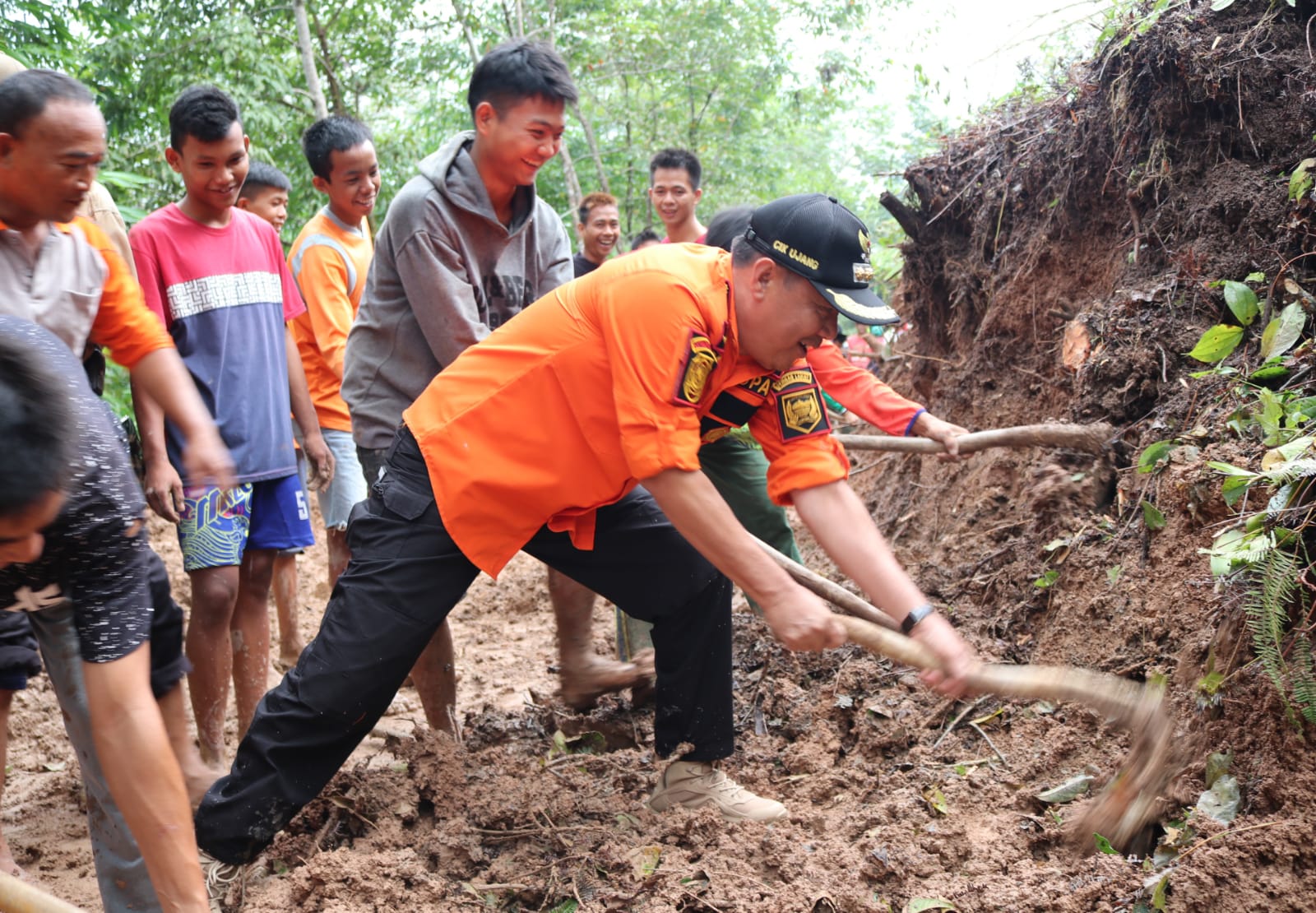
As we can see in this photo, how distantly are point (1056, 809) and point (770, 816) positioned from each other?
79 cm

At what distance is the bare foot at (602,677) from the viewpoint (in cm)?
387

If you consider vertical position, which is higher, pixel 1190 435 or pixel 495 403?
pixel 495 403

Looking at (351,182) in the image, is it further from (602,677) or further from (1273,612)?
(1273,612)

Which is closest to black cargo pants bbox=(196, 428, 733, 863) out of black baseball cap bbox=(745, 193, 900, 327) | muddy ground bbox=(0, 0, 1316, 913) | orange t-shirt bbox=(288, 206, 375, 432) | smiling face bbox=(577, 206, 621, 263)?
muddy ground bbox=(0, 0, 1316, 913)

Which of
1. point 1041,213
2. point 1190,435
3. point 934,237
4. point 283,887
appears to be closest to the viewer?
point 283,887

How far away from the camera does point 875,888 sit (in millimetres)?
2633

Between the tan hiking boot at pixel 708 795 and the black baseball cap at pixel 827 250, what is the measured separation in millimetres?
1501

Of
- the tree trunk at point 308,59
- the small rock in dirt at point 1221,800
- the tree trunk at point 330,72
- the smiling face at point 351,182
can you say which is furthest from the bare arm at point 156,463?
the tree trunk at point 330,72

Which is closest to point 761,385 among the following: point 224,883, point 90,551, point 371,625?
point 371,625

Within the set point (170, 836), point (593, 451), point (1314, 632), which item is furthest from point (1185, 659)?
point (170, 836)

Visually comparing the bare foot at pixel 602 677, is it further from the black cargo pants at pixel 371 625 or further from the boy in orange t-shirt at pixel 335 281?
the boy in orange t-shirt at pixel 335 281

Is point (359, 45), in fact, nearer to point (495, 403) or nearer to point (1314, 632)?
point (495, 403)

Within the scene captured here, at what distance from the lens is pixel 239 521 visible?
3.52 metres

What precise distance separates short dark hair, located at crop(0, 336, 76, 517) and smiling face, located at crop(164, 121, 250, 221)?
1999mm
